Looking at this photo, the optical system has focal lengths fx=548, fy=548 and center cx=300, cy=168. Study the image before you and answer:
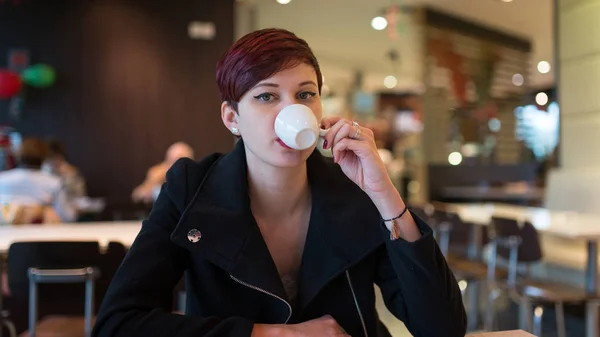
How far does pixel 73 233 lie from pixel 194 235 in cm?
216

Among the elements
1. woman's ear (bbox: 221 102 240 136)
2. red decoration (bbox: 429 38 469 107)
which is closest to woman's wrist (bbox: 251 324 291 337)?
woman's ear (bbox: 221 102 240 136)

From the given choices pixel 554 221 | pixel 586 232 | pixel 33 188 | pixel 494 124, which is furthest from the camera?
pixel 494 124

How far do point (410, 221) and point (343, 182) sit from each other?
0.75 ft

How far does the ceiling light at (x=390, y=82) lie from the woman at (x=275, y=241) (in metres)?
13.5

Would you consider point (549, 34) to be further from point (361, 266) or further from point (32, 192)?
point (361, 266)

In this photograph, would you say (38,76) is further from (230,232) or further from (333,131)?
(333,131)

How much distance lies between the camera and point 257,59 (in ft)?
3.54

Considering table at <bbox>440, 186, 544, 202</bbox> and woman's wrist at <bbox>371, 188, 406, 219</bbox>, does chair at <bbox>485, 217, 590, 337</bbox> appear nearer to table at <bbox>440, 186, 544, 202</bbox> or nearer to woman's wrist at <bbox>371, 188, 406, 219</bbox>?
woman's wrist at <bbox>371, 188, 406, 219</bbox>

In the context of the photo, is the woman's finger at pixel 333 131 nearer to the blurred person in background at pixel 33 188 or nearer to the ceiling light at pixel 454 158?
the blurred person in background at pixel 33 188

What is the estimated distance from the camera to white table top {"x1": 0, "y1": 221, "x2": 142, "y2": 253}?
106 inches

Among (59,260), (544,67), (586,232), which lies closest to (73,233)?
(59,260)

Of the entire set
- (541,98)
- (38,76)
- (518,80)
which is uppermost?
(541,98)

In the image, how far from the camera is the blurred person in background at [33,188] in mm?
3867

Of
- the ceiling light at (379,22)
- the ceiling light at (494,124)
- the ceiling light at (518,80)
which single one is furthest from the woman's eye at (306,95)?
the ceiling light at (518,80)
